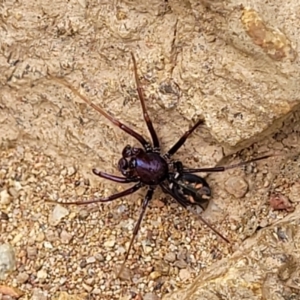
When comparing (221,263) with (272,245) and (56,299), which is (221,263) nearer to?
(272,245)

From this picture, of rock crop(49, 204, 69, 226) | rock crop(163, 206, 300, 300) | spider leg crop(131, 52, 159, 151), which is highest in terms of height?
spider leg crop(131, 52, 159, 151)

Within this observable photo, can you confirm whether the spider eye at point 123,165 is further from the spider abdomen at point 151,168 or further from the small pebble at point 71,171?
the small pebble at point 71,171

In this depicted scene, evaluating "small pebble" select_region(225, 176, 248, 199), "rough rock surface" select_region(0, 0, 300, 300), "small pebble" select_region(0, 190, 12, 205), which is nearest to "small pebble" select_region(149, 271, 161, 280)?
"rough rock surface" select_region(0, 0, 300, 300)

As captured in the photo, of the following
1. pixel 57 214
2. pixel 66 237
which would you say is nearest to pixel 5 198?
pixel 57 214

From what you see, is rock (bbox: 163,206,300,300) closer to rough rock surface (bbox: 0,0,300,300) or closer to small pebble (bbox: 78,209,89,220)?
rough rock surface (bbox: 0,0,300,300)

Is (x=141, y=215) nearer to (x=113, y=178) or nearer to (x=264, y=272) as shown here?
(x=113, y=178)

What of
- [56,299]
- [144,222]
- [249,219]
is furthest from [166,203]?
[56,299]

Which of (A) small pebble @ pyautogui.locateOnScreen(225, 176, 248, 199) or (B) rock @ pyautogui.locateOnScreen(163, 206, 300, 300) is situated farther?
(A) small pebble @ pyautogui.locateOnScreen(225, 176, 248, 199)
